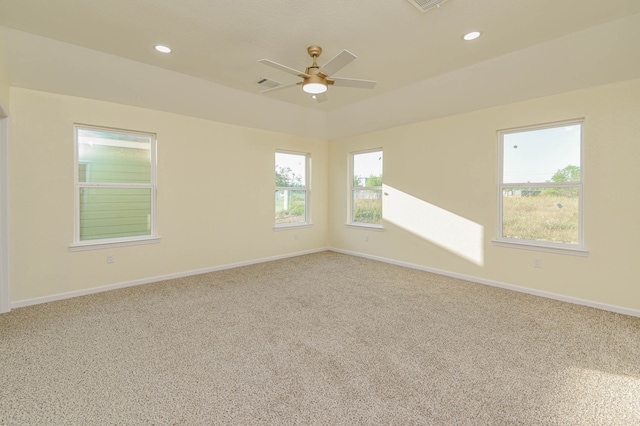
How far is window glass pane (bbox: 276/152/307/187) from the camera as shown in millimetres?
5594

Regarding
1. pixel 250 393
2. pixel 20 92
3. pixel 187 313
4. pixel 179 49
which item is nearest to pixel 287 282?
pixel 187 313

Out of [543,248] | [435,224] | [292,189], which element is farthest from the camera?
[292,189]

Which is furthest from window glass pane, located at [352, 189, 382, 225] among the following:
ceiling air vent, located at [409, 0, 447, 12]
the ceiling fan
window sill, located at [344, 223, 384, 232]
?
ceiling air vent, located at [409, 0, 447, 12]

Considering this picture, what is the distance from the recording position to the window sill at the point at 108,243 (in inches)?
138

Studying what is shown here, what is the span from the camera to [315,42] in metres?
2.83

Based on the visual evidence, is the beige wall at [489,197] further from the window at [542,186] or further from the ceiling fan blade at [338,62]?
the ceiling fan blade at [338,62]

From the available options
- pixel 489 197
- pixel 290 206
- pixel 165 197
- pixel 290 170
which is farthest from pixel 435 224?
pixel 165 197

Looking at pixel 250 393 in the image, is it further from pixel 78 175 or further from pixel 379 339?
pixel 78 175

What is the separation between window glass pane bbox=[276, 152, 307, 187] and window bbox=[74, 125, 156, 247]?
2227 millimetres

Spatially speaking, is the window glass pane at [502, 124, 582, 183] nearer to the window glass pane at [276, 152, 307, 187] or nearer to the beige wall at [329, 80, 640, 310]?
the beige wall at [329, 80, 640, 310]

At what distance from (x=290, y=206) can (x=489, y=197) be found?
3558mm

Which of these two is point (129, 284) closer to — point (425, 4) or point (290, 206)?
point (290, 206)

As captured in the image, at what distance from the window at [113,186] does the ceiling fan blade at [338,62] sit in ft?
9.71

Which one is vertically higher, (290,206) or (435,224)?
(290,206)
